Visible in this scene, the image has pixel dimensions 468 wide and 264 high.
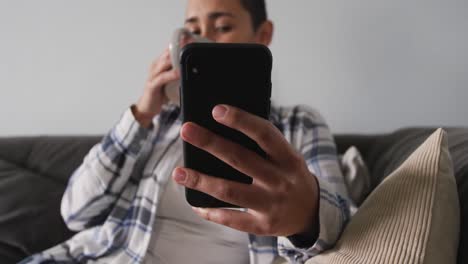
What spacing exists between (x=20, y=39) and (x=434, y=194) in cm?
120

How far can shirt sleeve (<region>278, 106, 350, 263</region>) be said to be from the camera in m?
0.46

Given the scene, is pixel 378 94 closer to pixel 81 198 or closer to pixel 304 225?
pixel 304 225

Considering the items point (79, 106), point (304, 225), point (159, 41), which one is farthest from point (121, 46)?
point (304, 225)

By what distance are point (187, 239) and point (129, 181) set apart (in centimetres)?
18

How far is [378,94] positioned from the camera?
99 cm

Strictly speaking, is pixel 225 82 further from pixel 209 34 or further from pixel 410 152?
pixel 410 152

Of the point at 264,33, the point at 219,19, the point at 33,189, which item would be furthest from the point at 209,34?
the point at 33,189

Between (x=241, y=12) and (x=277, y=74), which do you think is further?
(x=277, y=74)

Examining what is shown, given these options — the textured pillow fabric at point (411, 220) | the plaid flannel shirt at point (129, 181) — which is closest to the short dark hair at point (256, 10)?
the plaid flannel shirt at point (129, 181)

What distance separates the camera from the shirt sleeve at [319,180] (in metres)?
0.46

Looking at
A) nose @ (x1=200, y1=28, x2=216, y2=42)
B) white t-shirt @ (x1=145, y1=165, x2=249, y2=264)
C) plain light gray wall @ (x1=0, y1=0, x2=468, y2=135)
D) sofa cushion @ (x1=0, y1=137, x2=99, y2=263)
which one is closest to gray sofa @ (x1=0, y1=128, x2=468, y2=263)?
sofa cushion @ (x1=0, y1=137, x2=99, y2=263)

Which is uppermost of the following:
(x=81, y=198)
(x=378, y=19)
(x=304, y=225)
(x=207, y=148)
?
(x=378, y=19)

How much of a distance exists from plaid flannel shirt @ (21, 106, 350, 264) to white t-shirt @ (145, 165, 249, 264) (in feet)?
0.08

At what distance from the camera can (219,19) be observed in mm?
709
